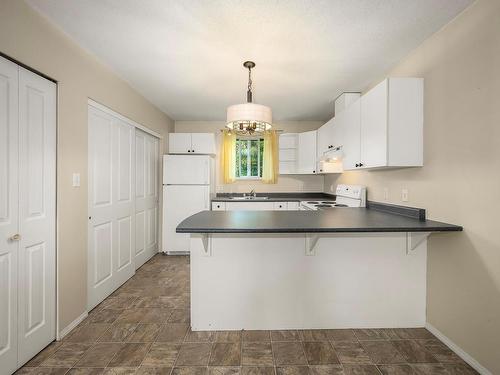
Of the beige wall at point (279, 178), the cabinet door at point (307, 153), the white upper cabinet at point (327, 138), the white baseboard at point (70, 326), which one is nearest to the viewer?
the white baseboard at point (70, 326)

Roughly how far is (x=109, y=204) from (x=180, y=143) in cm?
206

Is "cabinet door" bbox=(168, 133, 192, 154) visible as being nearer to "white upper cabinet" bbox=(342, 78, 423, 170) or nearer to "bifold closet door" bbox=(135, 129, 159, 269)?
"bifold closet door" bbox=(135, 129, 159, 269)

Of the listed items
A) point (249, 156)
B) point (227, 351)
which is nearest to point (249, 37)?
point (227, 351)

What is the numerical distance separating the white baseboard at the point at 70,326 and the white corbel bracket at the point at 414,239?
3015 millimetres

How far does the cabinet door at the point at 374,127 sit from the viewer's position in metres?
2.20

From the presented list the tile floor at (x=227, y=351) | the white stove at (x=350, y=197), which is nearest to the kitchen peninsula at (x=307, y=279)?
the tile floor at (x=227, y=351)

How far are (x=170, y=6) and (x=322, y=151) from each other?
2945 millimetres

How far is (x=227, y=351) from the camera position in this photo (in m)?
1.88

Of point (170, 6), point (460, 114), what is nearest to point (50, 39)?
point (170, 6)

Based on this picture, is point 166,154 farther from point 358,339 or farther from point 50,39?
point 358,339

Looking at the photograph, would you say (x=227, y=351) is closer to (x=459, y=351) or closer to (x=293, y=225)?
(x=293, y=225)

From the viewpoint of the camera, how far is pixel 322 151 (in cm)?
400

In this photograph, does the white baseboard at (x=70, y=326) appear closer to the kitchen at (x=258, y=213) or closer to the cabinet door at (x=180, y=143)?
the kitchen at (x=258, y=213)

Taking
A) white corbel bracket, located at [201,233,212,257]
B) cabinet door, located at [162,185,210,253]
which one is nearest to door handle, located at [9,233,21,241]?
white corbel bracket, located at [201,233,212,257]
